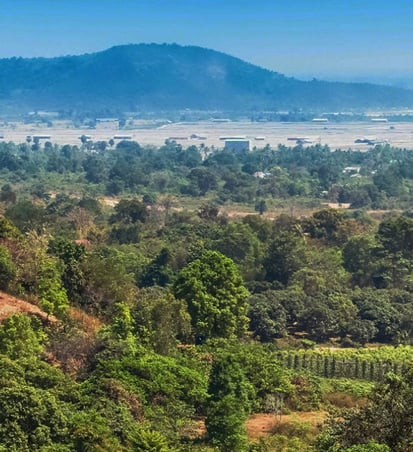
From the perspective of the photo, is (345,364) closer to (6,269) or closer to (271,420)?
(271,420)

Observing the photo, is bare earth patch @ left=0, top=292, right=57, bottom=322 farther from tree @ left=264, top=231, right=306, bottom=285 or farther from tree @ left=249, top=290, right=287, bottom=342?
tree @ left=264, top=231, right=306, bottom=285

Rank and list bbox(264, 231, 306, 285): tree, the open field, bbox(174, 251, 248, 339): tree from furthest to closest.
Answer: the open field
bbox(264, 231, 306, 285): tree
bbox(174, 251, 248, 339): tree

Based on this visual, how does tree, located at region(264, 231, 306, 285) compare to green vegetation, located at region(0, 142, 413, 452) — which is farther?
tree, located at region(264, 231, 306, 285)

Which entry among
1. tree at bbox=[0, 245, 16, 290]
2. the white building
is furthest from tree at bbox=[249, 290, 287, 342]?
the white building

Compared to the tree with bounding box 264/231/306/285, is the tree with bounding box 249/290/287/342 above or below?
below

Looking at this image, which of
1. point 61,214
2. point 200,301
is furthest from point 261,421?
point 61,214

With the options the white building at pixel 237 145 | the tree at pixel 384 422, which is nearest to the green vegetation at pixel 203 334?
the tree at pixel 384 422

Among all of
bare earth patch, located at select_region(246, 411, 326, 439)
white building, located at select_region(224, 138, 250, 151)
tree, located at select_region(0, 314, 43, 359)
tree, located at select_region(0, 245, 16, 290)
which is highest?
tree, located at select_region(0, 245, 16, 290)

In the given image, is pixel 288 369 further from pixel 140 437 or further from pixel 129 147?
pixel 129 147

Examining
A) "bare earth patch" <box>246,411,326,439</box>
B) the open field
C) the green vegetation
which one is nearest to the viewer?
the green vegetation
